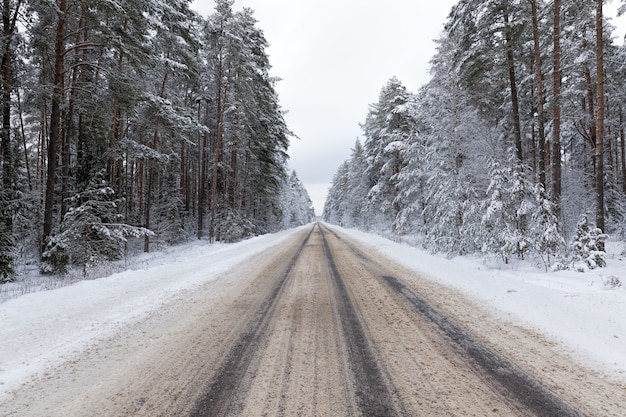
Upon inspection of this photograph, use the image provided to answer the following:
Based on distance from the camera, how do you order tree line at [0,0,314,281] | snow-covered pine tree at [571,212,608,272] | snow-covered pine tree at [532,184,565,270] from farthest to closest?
tree line at [0,0,314,281] < snow-covered pine tree at [532,184,565,270] < snow-covered pine tree at [571,212,608,272]

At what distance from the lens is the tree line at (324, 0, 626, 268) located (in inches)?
372

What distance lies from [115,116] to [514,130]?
57.7ft

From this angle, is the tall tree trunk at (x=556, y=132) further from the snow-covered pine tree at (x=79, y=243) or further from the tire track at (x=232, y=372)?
the snow-covered pine tree at (x=79, y=243)

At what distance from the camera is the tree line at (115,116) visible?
934 cm

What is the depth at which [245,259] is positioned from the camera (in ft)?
36.1

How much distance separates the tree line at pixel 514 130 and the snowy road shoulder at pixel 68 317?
9541mm

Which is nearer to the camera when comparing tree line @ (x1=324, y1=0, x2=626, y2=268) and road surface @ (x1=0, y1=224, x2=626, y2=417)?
road surface @ (x1=0, y1=224, x2=626, y2=417)

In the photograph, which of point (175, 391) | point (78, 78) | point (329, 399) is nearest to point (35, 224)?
point (78, 78)

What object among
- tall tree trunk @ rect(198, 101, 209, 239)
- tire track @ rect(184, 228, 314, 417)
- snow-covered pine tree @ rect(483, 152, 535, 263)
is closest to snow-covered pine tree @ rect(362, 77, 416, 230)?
snow-covered pine tree @ rect(483, 152, 535, 263)

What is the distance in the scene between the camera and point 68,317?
4.41 metres

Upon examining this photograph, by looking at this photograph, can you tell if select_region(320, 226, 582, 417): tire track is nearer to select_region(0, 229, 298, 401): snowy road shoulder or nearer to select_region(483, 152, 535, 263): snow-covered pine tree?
select_region(0, 229, 298, 401): snowy road shoulder

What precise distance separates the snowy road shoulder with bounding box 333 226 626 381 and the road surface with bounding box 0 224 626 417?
0.34 metres

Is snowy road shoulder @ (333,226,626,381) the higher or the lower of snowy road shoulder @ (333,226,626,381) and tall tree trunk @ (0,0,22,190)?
the lower

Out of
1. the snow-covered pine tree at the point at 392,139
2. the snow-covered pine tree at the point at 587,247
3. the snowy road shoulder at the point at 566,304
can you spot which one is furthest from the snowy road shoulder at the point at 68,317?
the snow-covered pine tree at the point at 392,139
